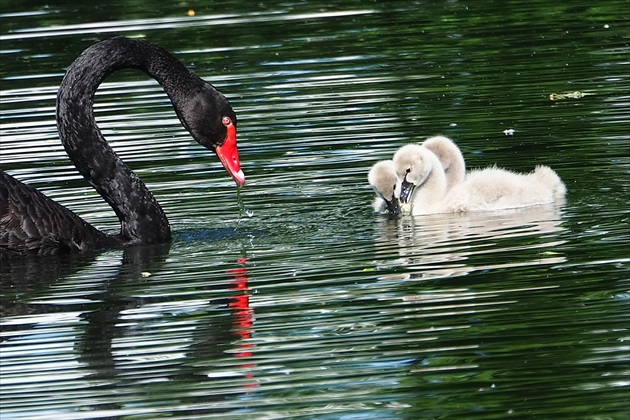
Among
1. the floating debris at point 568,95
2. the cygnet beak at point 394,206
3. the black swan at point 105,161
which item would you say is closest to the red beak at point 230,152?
the black swan at point 105,161

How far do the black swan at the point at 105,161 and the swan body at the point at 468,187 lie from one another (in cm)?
105

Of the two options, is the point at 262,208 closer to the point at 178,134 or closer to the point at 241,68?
the point at 178,134

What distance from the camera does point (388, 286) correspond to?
7.47 meters

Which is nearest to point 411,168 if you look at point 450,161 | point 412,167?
point 412,167

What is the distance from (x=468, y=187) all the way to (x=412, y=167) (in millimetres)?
361

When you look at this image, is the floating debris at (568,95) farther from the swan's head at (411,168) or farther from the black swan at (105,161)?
the black swan at (105,161)

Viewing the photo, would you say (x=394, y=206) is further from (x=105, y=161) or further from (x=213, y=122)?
(x=105, y=161)

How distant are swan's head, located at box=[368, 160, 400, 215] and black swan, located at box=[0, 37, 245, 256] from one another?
0.85 meters

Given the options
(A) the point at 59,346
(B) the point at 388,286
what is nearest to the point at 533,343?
(B) the point at 388,286

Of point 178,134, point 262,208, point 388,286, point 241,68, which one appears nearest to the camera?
point 388,286

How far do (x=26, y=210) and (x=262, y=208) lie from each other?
1.57 metres

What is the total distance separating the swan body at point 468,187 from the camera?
9320 mm

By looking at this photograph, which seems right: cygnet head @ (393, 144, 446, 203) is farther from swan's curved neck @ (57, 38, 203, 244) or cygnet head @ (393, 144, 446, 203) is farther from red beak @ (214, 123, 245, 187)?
swan's curved neck @ (57, 38, 203, 244)

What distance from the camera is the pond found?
6.02m
